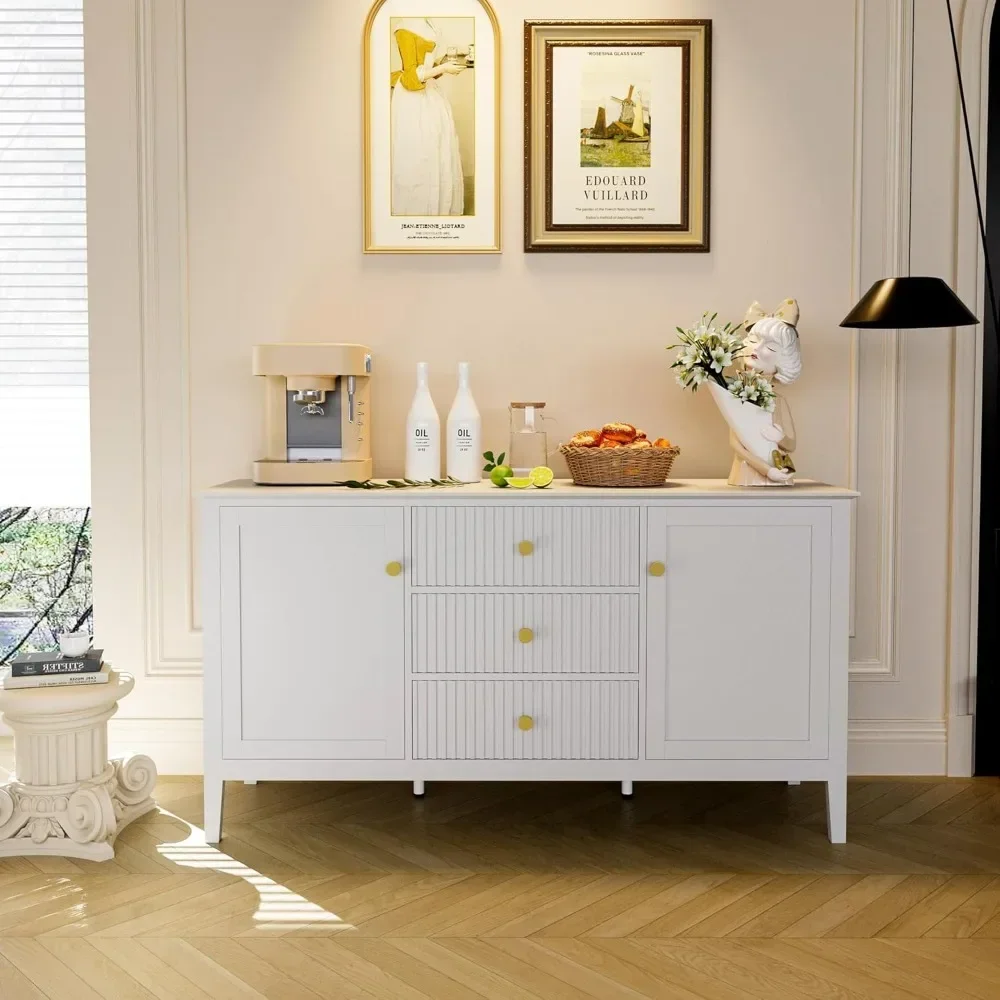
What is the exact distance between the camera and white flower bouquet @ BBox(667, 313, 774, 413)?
106 inches

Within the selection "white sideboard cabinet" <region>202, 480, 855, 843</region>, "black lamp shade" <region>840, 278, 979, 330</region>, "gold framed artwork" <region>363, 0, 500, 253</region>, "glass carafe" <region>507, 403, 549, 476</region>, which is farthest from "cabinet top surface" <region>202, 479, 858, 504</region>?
"gold framed artwork" <region>363, 0, 500, 253</region>

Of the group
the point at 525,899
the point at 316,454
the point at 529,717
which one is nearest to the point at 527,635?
the point at 529,717

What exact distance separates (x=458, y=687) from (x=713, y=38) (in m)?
2.05

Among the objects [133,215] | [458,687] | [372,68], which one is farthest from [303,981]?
[372,68]

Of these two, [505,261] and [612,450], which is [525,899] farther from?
[505,261]

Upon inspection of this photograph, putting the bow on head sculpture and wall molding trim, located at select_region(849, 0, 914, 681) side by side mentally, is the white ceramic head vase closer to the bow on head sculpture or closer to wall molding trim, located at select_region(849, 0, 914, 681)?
the bow on head sculpture

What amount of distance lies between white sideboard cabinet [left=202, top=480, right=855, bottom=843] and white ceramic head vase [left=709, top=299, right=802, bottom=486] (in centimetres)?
12

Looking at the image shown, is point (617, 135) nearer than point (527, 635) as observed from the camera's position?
No

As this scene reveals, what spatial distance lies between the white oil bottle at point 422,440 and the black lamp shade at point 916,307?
3.93 feet

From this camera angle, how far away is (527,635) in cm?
255

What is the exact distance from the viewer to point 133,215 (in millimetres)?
3055

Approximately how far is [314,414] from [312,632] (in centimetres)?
62

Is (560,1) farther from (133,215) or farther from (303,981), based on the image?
(303,981)

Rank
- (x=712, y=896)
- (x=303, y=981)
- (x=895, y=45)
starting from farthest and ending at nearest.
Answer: (x=895, y=45) → (x=712, y=896) → (x=303, y=981)
